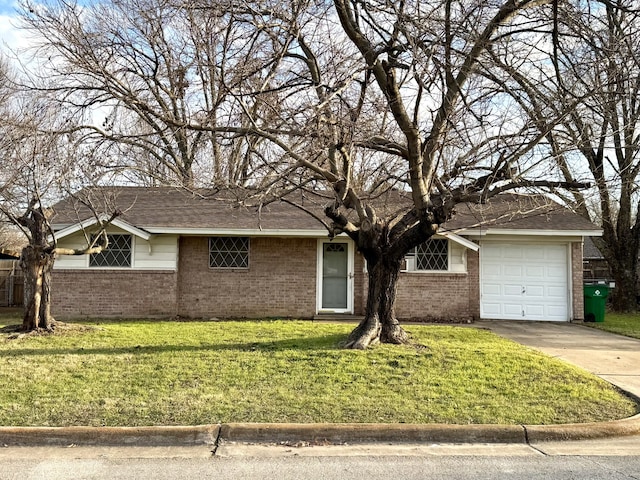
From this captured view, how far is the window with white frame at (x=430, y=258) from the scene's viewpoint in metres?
14.1

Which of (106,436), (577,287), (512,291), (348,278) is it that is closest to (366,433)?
(106,436)

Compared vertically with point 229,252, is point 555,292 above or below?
below

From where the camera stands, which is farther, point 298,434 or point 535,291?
point 535,291

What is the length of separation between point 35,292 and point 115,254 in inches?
146

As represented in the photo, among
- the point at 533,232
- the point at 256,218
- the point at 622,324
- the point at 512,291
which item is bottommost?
the point at 622,324

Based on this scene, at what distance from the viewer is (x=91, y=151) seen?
31.0 feet

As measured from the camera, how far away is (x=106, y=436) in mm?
5250

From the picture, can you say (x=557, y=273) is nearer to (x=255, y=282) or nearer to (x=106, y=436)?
(x=255, y=282)

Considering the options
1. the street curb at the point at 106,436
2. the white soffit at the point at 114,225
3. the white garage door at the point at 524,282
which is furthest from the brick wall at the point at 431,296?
the street curb at the point at 106,436

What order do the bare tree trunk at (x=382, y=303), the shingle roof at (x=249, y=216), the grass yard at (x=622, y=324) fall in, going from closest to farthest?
the bare tree trunk at (x=382, y=303) → the grass yard at (x=622, y=324) → the shingle roof at (x=249, y=216)

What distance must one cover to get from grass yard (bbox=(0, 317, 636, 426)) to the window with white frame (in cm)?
443

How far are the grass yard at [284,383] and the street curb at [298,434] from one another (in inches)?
7.6

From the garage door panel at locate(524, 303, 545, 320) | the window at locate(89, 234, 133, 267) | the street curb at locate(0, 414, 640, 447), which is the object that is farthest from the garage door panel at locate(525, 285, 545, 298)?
the window at locate(89, 234, 133, 267)

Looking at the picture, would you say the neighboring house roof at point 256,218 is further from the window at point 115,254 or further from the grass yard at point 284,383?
the grass yard at point 284,383
